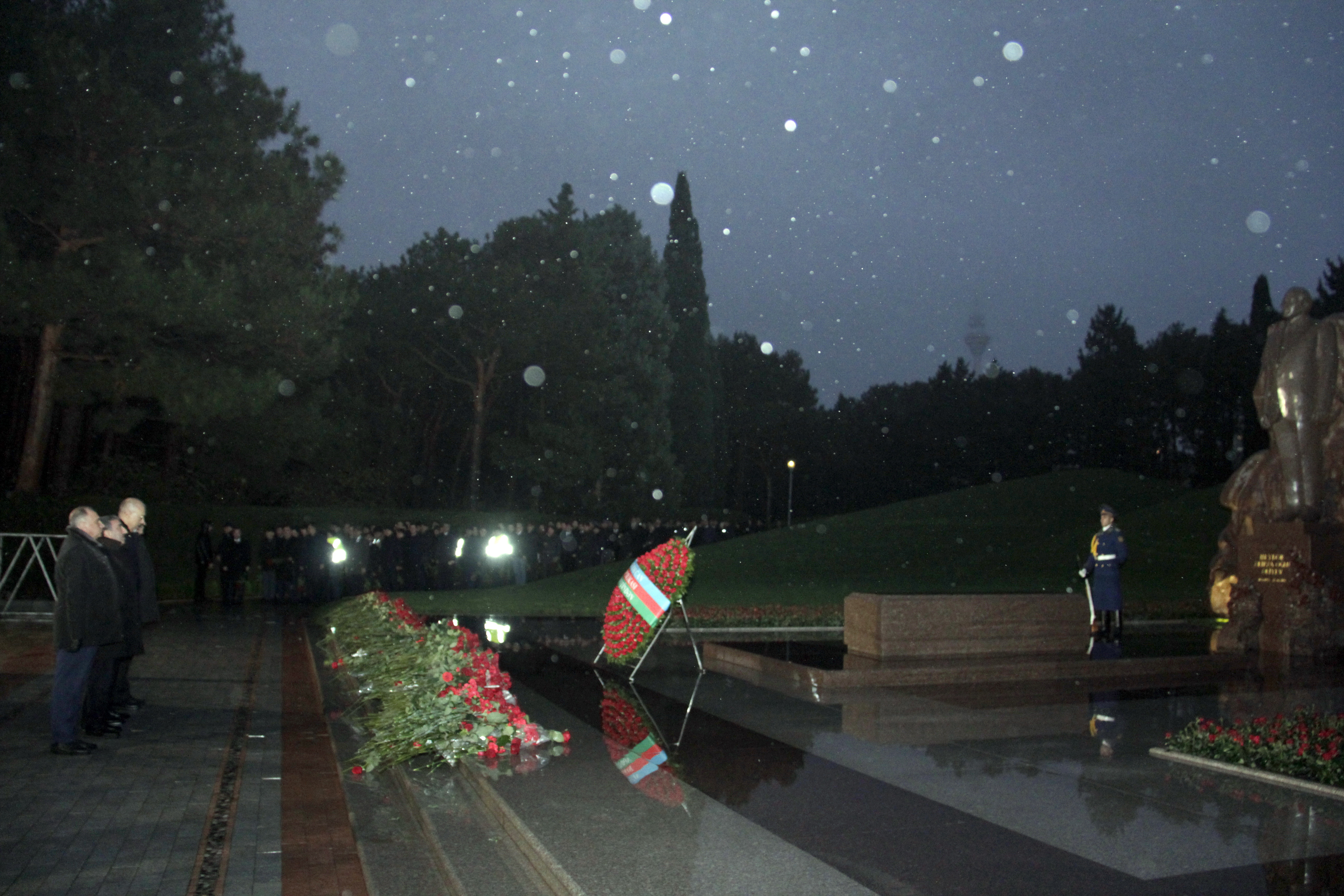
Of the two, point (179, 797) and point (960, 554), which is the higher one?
point (960, 554)

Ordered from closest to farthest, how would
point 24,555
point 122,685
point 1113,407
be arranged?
point 122,685 → point 24,555 → point 1113,407

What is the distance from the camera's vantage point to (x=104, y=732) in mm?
8250

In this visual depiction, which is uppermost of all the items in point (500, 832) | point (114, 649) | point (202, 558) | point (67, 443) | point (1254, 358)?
point (1254, 358)

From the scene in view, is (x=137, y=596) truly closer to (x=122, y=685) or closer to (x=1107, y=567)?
(x=122, y=685)

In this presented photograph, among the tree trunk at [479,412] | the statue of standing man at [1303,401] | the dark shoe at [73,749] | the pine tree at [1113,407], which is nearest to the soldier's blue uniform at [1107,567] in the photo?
the statue of standing man at [1303,401]

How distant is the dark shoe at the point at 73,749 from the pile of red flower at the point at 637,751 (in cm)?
359

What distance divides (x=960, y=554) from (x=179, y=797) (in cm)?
2512

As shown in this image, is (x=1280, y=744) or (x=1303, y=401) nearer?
(x=1280, y=744)

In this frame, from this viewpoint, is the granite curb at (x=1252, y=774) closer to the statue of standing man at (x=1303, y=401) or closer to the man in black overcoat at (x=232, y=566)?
the statue of standing man at (x=1303, y=401)

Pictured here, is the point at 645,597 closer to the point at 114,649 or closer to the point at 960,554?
the point at 114,649

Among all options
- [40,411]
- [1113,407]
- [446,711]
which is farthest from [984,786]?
[1113,407]

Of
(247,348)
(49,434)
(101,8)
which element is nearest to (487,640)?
(247,348)

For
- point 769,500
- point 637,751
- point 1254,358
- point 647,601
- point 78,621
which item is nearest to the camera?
point 637,751

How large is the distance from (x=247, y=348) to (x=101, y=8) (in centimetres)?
843
